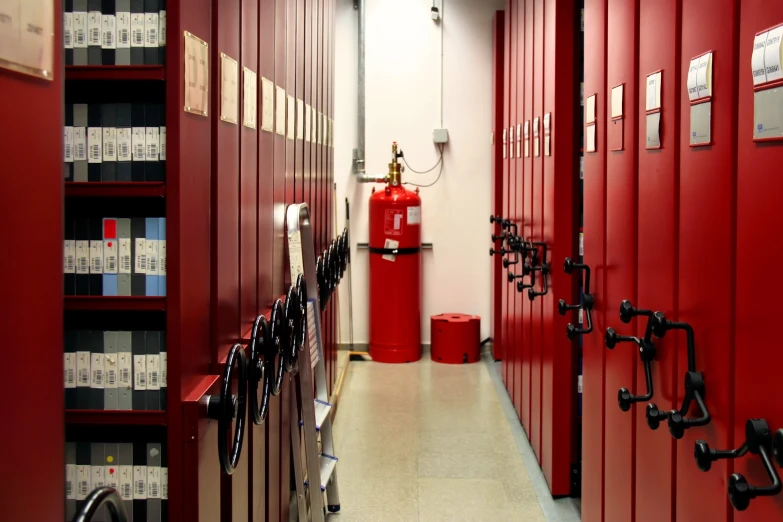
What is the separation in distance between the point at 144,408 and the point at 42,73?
3.06 feet

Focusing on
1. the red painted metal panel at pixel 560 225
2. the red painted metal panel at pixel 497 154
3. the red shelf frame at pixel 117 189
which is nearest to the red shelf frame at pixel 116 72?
the red shelf frame at pixel 117 189

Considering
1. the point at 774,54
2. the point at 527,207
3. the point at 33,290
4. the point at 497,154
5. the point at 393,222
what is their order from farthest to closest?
1. the point at 393,222
2. the point at 497,154
3. the point at 527,207
4. the point at 774,54
5. the point at 33,290

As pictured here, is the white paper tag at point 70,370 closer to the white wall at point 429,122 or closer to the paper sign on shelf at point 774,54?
the paper sign on shelf at point 774,54

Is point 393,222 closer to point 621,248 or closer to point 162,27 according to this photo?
point 621,248

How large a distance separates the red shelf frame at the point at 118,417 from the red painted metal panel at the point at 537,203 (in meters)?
2.47

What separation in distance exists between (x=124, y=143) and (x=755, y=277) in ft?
4.05

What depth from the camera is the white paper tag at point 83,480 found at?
1.69 meters

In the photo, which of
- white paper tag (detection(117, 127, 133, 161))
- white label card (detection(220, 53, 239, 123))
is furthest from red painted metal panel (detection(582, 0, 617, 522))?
white paper tag (detection(117, 127, 133, 161))

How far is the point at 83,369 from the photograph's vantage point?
1645 millimetres

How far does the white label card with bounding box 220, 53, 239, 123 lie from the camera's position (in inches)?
74.2

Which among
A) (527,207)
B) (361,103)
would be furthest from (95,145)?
(361,103)

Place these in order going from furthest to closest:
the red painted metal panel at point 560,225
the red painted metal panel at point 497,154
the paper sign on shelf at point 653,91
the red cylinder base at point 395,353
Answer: the red cylinder base at point 395,353 < the red painted metal panel at point 497,154 < the red painted metal panel at point 560,225 < the paper sign on shelf at point 653,91

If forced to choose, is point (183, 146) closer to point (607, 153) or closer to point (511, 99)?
point (607, 153)

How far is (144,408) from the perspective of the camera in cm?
165
